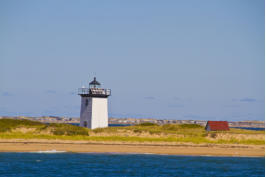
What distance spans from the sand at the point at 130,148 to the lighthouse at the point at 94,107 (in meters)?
7.31

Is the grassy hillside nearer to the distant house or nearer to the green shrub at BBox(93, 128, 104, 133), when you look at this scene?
the green shrub at BBox(93, 128, 104, 133)

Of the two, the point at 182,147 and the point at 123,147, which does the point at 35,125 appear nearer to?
the point at 123,147

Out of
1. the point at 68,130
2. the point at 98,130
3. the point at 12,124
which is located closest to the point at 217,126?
the point at 98,130

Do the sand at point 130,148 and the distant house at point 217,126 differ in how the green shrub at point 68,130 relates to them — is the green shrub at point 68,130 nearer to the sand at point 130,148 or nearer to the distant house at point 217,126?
the sand at point 130,148

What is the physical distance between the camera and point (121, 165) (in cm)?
4238

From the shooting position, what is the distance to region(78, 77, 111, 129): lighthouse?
2383 inches

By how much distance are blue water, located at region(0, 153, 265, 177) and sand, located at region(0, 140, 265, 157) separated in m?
2.10

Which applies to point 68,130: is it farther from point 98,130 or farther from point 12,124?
point 12,124

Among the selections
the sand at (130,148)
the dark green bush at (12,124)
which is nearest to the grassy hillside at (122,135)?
the dark green bush at (12,124)

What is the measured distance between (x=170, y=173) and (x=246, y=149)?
15.5 meters

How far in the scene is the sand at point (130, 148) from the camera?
49.7 meters

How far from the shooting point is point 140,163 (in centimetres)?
4353

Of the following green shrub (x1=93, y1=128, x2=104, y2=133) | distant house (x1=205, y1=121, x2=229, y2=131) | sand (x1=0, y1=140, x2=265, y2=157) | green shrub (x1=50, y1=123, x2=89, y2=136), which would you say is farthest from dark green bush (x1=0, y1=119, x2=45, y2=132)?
distant house (x1=205, y1=121, x2=229, y2=131)

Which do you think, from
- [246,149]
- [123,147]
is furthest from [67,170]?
[246,149]
